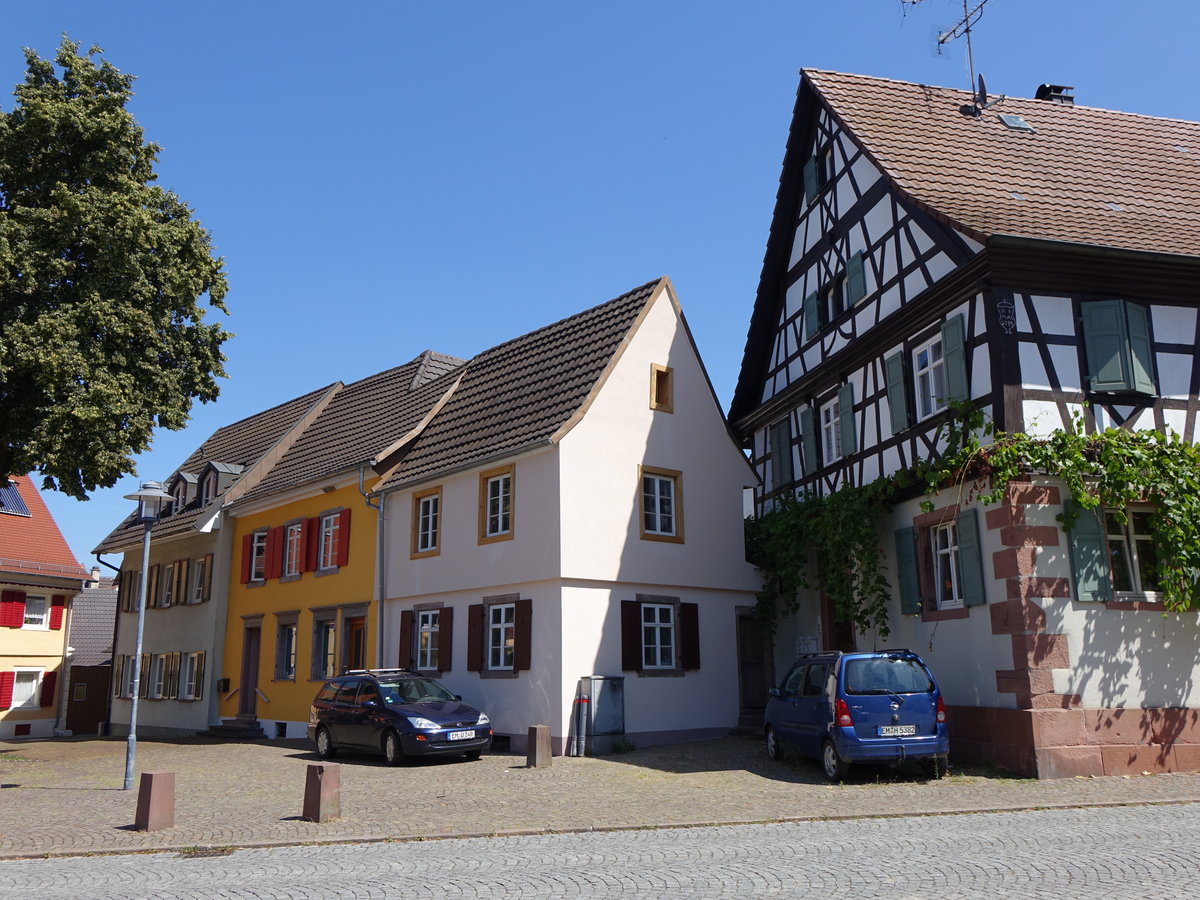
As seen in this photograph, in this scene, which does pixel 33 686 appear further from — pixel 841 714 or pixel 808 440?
pixel 841 714

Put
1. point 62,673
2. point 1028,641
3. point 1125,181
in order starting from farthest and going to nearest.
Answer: point 62,673
point 1125,181
point 1028,641

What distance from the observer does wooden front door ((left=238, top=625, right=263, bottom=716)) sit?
93.4 ft

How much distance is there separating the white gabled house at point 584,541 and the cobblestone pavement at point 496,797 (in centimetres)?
194

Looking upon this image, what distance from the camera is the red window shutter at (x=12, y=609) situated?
36938mm

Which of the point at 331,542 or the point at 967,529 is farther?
the point at 331,542

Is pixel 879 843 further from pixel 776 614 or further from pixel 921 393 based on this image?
pixel 776 614

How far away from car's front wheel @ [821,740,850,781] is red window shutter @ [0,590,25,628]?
32438 millimetres

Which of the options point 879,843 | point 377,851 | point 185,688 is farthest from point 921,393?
point 185,688

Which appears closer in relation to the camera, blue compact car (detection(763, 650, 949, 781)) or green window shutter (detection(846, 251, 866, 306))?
blue compact car (detection(763, 650, 949, 781))

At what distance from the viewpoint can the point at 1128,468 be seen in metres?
15.5

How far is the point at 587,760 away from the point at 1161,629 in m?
9.35

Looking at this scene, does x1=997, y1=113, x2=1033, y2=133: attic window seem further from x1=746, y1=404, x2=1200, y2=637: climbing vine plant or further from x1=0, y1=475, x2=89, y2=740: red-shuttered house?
x1=0, y1=475, x2=89, y2=740: red-shuttered house

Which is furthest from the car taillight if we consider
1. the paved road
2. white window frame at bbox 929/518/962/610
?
white window frame at bbox 929/518/962/610

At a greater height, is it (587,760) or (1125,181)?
(1125,181)
